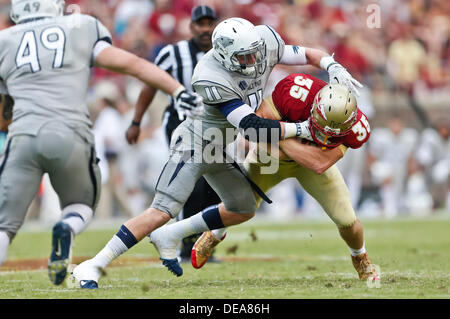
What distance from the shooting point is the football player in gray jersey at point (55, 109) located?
4074mm

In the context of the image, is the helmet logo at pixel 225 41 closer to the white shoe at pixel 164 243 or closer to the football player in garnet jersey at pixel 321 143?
the football player in garnet jersey at pixel 321 143

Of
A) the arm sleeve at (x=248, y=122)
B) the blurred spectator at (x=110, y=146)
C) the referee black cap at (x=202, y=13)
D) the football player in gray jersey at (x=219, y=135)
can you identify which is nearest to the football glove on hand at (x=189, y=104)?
the football player in gray jersey at (x=219, y=135)


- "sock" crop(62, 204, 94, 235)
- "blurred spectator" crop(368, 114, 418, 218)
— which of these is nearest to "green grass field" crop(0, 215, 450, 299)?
"sock" crop(62, 204, 94, 235)

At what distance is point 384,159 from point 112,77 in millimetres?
4273

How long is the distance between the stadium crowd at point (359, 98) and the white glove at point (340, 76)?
5.96m

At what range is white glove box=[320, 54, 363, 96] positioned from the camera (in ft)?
16.3

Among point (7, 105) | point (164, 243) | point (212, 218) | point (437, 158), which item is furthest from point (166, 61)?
point (437, 158)

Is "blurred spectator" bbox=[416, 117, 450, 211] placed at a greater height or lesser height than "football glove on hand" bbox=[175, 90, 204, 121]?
lesser

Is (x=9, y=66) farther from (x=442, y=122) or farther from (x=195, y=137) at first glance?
(x=442, y=122)

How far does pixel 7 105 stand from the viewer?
4512mm

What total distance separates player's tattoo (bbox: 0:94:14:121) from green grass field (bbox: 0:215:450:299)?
986 millimetres

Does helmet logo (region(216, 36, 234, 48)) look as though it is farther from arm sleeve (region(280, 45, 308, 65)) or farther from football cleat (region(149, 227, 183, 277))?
football cleat (region(149, 227, 183, 277))

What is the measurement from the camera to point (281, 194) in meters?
12.2
